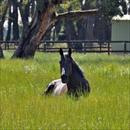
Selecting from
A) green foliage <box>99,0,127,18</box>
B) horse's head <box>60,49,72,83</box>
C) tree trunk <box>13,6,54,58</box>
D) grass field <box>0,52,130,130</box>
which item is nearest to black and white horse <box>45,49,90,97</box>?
horse's head <box>60,49,72,83</box>

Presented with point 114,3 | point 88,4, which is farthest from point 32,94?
point 88,4

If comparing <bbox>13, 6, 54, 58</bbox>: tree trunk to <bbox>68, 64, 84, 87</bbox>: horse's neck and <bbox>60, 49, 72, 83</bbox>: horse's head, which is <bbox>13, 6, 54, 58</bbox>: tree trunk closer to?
<bbox>68, 64, 84, 87</bbox>: horse's neck

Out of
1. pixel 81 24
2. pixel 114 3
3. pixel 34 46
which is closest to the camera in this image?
pixel 34 46

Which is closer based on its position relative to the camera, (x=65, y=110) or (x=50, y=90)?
(x=65, y=110)

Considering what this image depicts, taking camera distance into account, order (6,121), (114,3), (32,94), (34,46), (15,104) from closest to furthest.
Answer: (6,121) < (15,104) < (32,94) < (34,46) < (114,3)

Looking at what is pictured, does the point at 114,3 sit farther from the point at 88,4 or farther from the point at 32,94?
the point at 88,4

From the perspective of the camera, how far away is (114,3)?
1334 inches

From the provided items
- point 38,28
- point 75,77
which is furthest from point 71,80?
point 38,28

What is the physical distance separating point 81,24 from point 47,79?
66191 mm

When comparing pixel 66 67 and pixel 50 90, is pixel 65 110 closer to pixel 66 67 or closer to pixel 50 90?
pixel 66 67

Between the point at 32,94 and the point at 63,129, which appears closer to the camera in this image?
the point at 63,129

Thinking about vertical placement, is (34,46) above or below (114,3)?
below

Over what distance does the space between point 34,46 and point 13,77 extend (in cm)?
1552

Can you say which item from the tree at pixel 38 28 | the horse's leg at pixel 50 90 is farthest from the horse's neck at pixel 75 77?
the tree at pixel 38 28
